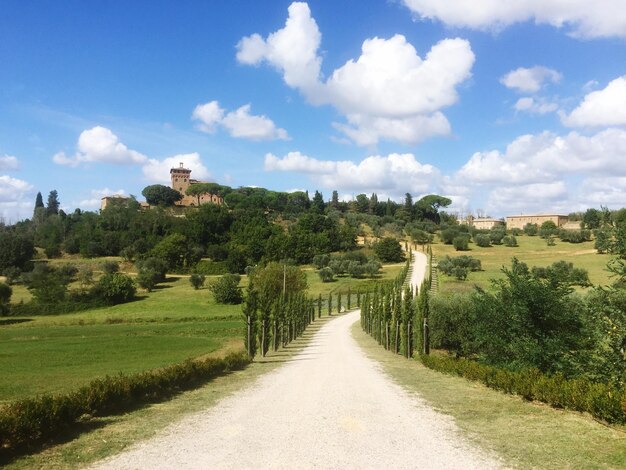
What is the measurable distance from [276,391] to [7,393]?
10209 mm

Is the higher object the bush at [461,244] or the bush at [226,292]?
the bush at [461,244]

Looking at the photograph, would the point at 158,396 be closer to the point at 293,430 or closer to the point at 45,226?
the point at 293,430

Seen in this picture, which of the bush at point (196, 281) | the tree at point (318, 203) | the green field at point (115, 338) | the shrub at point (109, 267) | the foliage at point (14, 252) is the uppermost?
the tree at point (318, 203)

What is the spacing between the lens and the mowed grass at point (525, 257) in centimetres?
6994

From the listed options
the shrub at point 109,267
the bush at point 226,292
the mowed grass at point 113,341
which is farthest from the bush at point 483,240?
the shrub at point 109,267

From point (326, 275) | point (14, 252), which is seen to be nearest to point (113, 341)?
point (326, 275)

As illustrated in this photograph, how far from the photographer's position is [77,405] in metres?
8.95

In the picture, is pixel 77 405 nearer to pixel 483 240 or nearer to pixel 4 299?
pixel 4 299

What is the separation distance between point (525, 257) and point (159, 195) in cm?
13915

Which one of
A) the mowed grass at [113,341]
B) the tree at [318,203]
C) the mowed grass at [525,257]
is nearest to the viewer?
the mowed grass at [113,341]

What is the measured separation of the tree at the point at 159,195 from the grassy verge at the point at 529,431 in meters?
183

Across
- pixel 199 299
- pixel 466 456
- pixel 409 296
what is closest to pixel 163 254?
pixel 199 299

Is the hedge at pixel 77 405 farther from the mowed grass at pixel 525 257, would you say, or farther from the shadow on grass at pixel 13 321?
the shadow on grass at pixel 13 321

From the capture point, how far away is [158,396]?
11.9m
